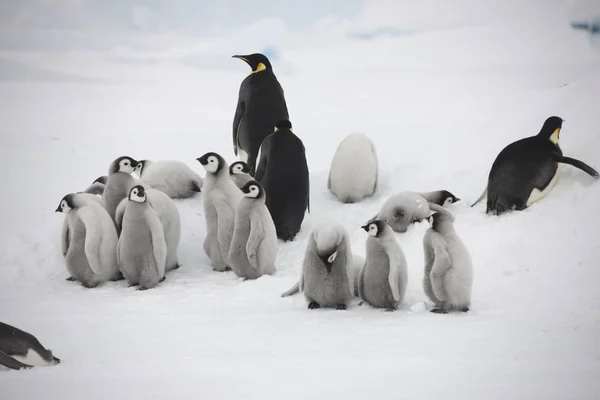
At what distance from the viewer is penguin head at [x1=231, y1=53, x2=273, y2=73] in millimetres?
6754

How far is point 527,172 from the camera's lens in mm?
4875

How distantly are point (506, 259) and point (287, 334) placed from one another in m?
1.77

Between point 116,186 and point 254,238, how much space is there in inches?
48.8

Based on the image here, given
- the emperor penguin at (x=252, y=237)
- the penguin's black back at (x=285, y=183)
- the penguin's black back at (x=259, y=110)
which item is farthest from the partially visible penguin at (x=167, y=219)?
the penguin's black back at (x=259, y=110)

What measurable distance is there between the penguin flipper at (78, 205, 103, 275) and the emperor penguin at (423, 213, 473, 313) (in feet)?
7.41

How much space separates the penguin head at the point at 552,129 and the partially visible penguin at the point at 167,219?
2844mm

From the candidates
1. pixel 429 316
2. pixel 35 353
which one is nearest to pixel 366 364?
pixel 429 316

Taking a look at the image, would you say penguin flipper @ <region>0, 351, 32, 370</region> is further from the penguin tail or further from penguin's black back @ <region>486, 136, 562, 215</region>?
penguin's black back @ <region>486, 136, 562, 215</region>

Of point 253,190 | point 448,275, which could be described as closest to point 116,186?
point 253,190

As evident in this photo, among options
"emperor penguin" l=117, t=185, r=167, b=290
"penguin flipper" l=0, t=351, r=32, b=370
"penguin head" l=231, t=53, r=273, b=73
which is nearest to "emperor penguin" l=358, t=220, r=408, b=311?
"emperor penguin" l=117, t=185, r=167, b=290

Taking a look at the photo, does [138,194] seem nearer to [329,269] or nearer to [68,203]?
[68,203]

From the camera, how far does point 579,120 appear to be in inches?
215

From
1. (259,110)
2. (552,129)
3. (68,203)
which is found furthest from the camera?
(259,110)

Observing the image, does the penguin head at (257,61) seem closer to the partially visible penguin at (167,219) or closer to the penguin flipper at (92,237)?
the partially visible penguin at (167,219)
